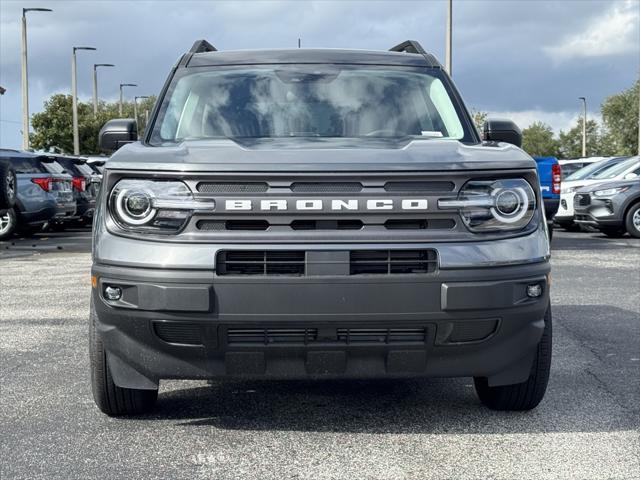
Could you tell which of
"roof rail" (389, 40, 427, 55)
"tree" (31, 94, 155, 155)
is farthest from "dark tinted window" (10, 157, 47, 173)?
"tree" (31, 94, 155, 155)

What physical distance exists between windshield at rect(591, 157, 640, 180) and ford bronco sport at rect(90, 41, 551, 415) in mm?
16028

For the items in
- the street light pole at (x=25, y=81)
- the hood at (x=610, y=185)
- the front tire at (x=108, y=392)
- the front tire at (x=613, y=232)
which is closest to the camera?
the front tire at (x=108, y=392)

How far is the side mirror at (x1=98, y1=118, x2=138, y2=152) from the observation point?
18.4 ft

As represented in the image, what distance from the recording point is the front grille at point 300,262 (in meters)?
4.19

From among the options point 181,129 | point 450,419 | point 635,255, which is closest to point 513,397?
point 450,419

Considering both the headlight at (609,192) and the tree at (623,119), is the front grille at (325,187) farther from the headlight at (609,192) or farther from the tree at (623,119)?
the tree at (623,119)

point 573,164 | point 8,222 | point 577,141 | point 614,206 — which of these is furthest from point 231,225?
point 577,141

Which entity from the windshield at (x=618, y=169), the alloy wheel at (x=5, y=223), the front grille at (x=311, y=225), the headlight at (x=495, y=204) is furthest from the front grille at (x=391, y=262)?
the windshield at (x=618, y=169)

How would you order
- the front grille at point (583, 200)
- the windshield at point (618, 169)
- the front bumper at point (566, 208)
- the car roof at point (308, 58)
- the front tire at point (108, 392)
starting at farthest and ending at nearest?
1. the front bumper at point (566, 208)
2. the windshield at point (618, 169)
3. the front grille at point (583, 200)
4. the car roof at point (308, 58)
5. the front tire at point (108, 392)

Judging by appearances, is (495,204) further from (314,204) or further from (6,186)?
(6,186)

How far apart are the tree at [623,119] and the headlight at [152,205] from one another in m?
90.2

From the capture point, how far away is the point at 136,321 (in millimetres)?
4324

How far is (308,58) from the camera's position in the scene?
5914 mm

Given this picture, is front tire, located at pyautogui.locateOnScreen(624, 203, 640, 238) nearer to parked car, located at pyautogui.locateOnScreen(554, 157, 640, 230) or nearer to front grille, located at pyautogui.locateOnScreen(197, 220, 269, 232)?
parked car, located at pyautogui.locateOnScreen(554, 157, 640, 230)
